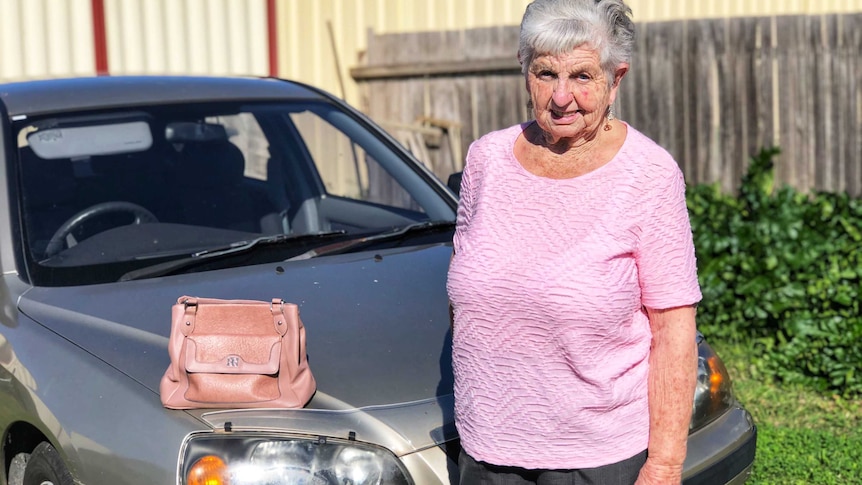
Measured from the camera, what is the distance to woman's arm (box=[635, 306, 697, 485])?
7.36ft

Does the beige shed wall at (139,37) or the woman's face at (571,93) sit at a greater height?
the beige shed wall at (139,37)

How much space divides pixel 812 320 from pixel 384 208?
240cm

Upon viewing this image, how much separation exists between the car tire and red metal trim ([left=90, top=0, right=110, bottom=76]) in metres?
5.95

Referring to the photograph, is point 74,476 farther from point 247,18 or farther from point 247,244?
point 247,18

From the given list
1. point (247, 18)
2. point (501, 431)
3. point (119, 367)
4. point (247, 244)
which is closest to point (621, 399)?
point (501, 431)

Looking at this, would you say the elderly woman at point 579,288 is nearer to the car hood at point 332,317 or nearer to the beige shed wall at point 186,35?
the car hood at point 332,317

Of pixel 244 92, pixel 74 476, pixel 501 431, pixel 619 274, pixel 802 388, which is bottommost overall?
pixel 802 388

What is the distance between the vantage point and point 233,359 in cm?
268

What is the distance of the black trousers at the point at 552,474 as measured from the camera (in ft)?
7.49

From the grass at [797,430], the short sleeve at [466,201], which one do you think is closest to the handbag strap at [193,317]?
the short sleeve at [466,201]

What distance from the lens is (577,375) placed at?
7.38 ft

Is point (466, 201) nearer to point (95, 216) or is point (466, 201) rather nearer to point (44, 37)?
point (95, 216)

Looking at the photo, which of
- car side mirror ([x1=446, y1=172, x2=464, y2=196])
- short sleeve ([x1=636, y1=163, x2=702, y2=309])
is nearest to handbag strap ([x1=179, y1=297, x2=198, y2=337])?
short sleeve ([x1=636, y1=163, x2=702, y2=309])

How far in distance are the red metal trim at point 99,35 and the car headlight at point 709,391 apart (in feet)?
21.2
